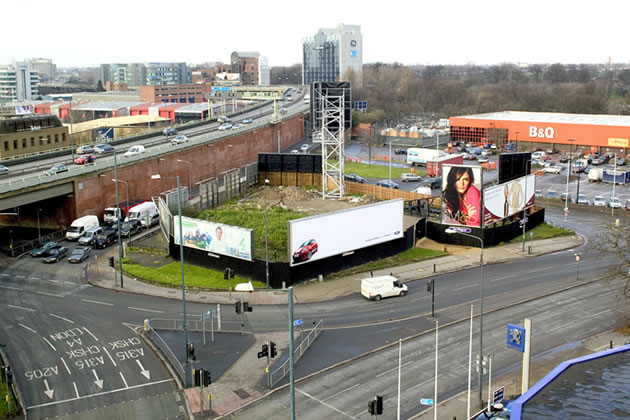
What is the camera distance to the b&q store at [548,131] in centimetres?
9138

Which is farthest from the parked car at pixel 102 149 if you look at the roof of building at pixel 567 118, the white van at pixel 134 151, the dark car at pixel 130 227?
the roof of building at pixel 567 118

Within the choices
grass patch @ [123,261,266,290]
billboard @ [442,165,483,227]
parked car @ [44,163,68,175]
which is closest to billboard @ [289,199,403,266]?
grass patch @ [123,261,266,290]

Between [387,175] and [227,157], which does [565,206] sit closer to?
[387,175]

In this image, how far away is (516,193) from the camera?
50719 mm

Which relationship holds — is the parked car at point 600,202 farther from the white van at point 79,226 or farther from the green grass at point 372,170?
the white van at point 79,226

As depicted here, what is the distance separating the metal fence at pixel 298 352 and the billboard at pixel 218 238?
837 centimetres

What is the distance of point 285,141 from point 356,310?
67523mm

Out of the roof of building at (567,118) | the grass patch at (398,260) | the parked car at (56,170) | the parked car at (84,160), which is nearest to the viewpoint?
the grass patch at (398,260)

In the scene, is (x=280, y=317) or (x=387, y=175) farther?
(x=387, y=175)

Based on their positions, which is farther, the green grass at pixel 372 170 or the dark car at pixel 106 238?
the green grass at pixel 372 170

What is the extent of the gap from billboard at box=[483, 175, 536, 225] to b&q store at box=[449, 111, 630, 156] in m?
39.6

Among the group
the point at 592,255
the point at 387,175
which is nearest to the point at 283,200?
the point at 387,175

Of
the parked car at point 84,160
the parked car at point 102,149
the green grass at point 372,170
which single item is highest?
the parked car at point 102,149

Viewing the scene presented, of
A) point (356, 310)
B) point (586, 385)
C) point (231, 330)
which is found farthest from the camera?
point (356, 310)
